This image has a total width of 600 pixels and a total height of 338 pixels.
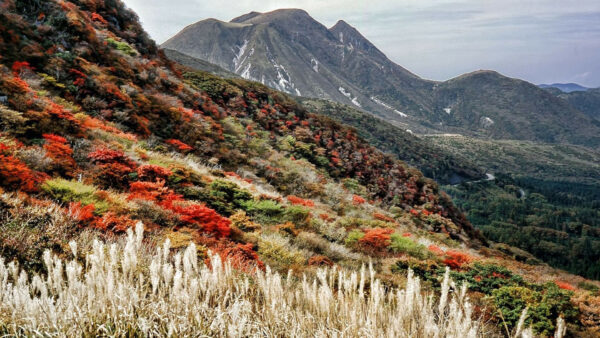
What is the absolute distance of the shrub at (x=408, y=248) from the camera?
10.2 m

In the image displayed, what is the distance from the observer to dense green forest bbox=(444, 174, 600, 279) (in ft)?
320

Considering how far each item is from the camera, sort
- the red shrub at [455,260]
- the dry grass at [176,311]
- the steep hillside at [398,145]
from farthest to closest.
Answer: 1. the steep hillside at [398,145]
2. the red shrub at [455,260]
3. the dry grass at [176,311]

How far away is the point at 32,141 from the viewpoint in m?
7.61

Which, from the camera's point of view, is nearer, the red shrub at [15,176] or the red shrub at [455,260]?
the red shrub at [15,176]

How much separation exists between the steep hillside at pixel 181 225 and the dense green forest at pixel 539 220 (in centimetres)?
9099

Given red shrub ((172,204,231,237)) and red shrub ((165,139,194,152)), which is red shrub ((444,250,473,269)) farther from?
red shrub ((165,139,194,152))

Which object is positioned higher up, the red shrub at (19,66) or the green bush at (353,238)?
the red shrub at (19,66)

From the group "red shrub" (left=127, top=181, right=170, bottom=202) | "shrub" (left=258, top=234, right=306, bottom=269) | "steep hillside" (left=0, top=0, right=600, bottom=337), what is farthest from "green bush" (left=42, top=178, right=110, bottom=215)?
"shrub" (left=258, top=234, right=306, bottom=269)

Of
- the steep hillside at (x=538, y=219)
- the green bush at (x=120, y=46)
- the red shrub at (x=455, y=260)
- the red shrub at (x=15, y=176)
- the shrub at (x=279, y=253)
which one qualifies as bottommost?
the steep hillside at (x=538, y=219)

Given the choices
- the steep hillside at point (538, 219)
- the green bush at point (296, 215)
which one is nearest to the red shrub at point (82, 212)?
the green bush at point (296, 215)

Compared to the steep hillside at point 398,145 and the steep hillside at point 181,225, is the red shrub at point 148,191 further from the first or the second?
the steep hillside at point 398,145

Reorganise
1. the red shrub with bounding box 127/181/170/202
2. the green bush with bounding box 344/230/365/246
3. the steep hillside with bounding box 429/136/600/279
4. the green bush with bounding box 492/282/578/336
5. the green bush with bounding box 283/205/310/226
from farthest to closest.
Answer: the steep hillside with bounding box 429/136/600/279, the green bush with bounding box 283/205/310/226, the green bush with bounding box 344/230/365/246, the red shrub with bounding box 127/181/170/202, the green bush with bounding box 492/282/578/336

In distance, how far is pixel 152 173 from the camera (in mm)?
8898

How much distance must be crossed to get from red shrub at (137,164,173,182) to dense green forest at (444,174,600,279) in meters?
98.8
